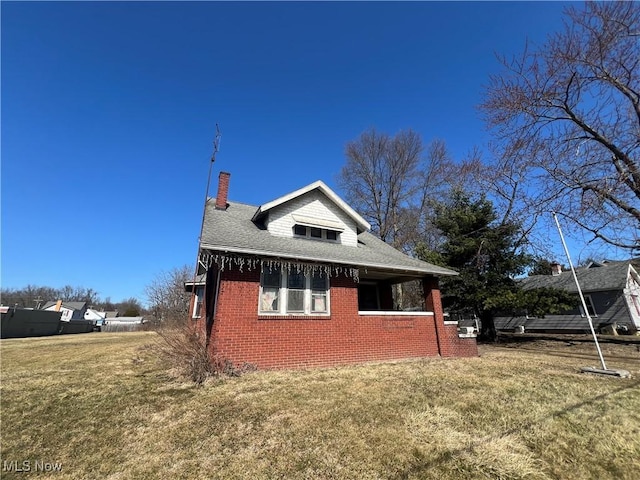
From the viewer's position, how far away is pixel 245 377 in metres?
7.12

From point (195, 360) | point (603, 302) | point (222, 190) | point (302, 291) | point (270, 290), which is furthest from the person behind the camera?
point (603, 302)

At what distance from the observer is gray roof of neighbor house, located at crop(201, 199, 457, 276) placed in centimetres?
823

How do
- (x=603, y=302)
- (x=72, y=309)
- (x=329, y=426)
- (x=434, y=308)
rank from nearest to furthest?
1. (x=329, y=426)
2. (x=434, y=308)
3. (x=603, y=302)
4. (x=72, y=309)

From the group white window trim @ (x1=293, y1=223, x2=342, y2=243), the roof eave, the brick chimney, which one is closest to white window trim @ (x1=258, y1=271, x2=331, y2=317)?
the roof eave

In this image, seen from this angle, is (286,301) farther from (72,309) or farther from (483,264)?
(72,309)

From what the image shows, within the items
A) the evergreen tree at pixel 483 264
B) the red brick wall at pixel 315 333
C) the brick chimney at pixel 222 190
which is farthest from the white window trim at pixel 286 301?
the evergreen tree at pixel 483 264

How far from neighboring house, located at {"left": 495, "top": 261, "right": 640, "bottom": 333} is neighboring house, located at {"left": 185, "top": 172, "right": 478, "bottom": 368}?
13399mm

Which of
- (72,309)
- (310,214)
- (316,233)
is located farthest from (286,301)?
(72,309)

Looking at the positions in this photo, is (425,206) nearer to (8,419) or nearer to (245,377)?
(245,377)

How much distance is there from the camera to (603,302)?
21812mm

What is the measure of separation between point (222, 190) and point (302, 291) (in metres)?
5.75

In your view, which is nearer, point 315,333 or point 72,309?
point 315,333

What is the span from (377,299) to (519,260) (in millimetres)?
7793

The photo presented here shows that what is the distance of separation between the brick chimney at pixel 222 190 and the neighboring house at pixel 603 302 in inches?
749
